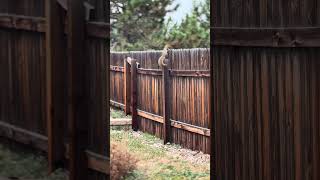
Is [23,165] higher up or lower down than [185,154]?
lower down

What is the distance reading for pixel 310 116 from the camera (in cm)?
136

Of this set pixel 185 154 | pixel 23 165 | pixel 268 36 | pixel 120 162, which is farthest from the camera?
pixel 23 165

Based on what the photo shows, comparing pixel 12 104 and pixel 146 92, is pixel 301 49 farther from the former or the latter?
pixel 12 104

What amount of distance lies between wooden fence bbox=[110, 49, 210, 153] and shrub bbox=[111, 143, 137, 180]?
11 centimetres

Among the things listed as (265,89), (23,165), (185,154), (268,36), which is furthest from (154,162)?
(23,165)

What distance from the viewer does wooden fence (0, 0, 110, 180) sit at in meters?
1.80

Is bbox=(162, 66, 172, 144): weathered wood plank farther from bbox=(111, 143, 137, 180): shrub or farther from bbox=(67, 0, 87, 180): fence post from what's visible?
bbox=(67, 0, 87, 180): fence post

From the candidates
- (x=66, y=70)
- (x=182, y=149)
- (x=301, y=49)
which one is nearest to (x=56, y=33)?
(x=66, y=70)

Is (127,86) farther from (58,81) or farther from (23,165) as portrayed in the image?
(23,165)

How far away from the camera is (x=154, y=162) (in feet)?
5.57

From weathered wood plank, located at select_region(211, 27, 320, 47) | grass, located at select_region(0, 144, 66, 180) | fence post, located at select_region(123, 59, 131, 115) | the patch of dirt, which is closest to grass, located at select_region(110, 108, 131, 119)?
fence post, located at select_region(123, 59, 131, 115)

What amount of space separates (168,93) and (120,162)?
0.34 meters

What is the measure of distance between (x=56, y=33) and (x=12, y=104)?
1.65ft

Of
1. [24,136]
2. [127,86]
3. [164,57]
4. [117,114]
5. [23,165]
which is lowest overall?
[23,165]
